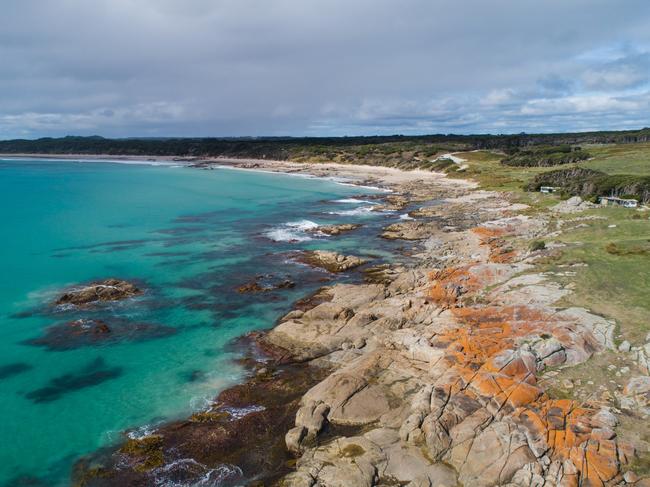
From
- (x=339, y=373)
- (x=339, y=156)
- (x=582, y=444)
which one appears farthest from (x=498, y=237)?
(x=339, y=156)

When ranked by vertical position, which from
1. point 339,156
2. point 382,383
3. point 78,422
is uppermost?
point 339,156

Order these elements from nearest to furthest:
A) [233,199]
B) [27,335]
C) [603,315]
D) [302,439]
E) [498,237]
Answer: [302,439] → [603,315] → [27,335] → [498,237] → [233,199]

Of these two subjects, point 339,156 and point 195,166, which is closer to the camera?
point 339,156

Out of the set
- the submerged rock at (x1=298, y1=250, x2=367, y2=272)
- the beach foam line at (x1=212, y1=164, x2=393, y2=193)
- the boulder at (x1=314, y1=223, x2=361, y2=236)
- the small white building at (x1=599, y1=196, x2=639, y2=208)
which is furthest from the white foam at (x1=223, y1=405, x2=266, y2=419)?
the beach foam line at (x1=212, y1=164, x2=393, y2=193)

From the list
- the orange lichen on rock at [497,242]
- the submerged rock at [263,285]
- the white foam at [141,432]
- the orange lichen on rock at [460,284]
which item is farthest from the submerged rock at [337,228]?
the white foam at [141,432]

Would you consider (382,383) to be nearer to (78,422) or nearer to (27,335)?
(78,422)

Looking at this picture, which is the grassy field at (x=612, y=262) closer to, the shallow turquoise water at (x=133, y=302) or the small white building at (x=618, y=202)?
the small white building at (x=618, y=202)

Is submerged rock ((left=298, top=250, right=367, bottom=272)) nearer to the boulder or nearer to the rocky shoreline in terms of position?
the rocky shoreline
